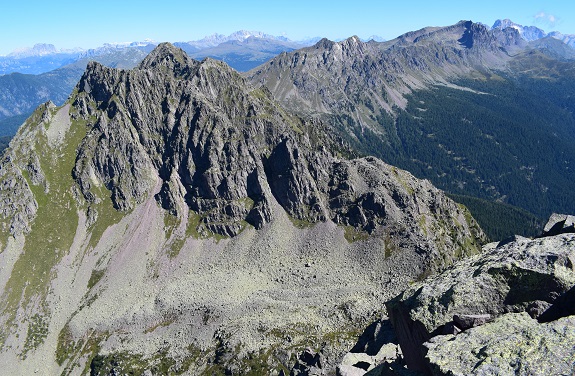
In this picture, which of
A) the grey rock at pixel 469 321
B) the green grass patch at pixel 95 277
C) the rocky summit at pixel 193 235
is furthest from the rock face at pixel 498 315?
the green grass patch at pixel 95 277

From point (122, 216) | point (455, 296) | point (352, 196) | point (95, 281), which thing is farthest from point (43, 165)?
point (455, 296)

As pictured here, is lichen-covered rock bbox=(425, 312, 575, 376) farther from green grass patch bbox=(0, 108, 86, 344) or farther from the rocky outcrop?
green grass patch bbox=(0, 108, 86, 344)

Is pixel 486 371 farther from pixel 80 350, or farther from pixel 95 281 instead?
pixel 95 281

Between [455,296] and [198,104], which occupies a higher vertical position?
[198,104]

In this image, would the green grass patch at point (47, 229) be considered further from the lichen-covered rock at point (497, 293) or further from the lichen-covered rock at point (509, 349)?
the lichen-covered rock at point (509, 349)

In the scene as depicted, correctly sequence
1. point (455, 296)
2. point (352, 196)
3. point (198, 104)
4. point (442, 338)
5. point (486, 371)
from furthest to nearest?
1. point (198, 104)
2. point (352, 196)
3. point (455, 296)
4. point (442, 338)
5. point (486, 371)
